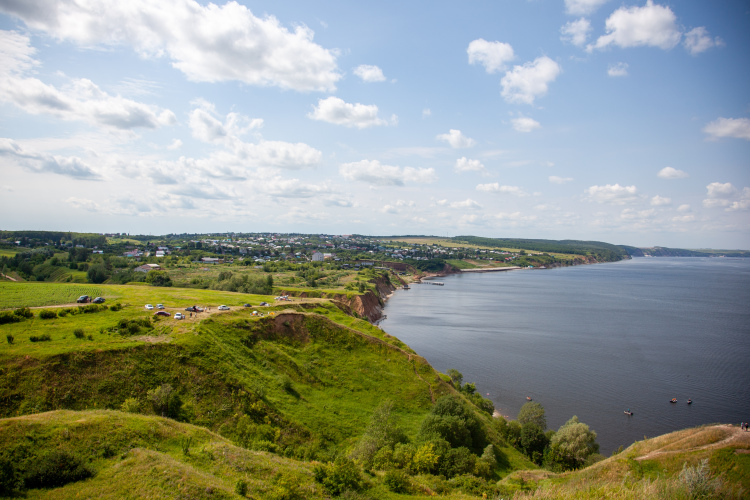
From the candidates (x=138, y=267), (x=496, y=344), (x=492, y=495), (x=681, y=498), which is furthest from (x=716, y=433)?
(x=138, y=267)

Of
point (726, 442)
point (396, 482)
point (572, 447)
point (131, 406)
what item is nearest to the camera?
point (726, 442)

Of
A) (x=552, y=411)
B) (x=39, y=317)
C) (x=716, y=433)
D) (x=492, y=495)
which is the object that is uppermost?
(x=39, y=317)

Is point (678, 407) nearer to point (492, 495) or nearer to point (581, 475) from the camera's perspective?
point (581, 475)

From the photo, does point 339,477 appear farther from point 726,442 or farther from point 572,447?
point 572,447

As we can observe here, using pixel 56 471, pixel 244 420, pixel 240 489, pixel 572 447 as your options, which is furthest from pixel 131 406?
pixel 572 447

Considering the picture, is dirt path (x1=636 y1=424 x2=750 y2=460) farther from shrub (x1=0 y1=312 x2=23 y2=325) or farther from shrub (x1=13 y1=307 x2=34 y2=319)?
shrub (x1=13 y1=307 x2=34 y2=319)

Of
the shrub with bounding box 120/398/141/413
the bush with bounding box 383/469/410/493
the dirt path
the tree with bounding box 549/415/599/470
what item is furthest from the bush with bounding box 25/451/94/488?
the tree with bounding box 549/415/599/470
